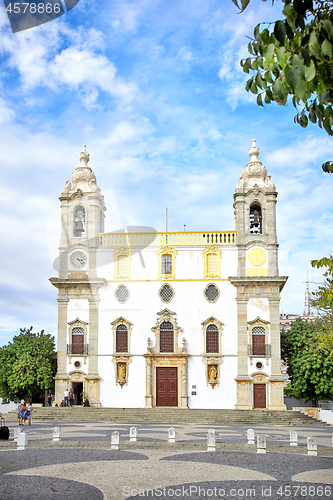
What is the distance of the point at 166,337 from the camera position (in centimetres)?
3703

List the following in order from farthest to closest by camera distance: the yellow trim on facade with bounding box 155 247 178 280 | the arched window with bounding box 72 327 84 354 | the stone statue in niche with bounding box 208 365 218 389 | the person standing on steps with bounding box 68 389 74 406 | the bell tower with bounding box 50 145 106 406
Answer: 1. the yellow trim on facade with bounding box 155 247 178 280
2. the arched window with bounding box 72 327 84 354
3. the bell tower with bounding box 50 145 106 406
4. the stone statue in niche with bounding box 208 365 218 389
5. the person standing on steps with bounding box 68 389 74 406

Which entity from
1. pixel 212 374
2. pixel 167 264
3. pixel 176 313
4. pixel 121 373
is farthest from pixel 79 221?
pixel 212 374

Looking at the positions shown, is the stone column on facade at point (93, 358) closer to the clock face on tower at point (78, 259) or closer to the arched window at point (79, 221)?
the clock face on tower at point (78, 259)

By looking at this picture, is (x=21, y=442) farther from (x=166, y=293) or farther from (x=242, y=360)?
(x=166, y=293)

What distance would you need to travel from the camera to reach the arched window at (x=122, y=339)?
1463 inches

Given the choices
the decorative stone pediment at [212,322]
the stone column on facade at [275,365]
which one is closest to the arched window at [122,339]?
the decorative stone pediment at [212,322]

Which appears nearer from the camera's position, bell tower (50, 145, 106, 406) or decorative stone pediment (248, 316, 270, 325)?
decorative stone pediment (248, 316, 270, 325)

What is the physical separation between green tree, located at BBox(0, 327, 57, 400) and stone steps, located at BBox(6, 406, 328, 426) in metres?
4.01

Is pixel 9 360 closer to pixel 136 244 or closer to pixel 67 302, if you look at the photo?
pixel 67 302

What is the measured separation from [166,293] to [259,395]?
9.23 meters

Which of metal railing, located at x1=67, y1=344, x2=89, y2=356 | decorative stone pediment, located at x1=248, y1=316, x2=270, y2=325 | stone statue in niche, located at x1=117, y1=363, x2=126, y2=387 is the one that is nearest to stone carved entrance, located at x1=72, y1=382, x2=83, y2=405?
metal railing, located at x1=67, y1=344, x2=89, y2=356

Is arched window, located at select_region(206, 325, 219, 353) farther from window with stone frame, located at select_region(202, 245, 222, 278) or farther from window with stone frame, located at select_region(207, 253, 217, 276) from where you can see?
window with stone frame, located at select_region(207, 253, 217, 276)

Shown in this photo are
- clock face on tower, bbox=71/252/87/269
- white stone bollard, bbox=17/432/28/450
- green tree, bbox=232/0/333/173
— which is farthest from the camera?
clock face on tower, bbox=71/252/87/269

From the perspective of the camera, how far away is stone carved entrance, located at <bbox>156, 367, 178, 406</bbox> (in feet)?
119
